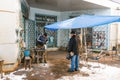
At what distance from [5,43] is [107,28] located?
30.2 ft

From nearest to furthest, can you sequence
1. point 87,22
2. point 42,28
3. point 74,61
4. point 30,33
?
1. point 74,61
2. point 87,22
3. point 30,33
4. point 42,28

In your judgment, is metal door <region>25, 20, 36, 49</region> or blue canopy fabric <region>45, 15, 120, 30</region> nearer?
blue canopy fabric <region>45, 15, 120, 30</region>

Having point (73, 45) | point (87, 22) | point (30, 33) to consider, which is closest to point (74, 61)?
point (73, 45)

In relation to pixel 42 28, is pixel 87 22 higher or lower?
lower

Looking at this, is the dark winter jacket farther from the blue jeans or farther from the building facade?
the building facade

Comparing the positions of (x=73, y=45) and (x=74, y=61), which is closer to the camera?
(x=73, y=45)

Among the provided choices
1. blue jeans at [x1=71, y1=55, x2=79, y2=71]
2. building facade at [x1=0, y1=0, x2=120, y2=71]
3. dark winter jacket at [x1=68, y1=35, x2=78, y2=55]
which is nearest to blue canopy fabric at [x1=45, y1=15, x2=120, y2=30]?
dark winter jacket at [x1=68, y1=35, x2=78, y2=55]

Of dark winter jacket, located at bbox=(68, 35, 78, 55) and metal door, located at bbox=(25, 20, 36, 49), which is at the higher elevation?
metal door, located at bbox=(25, 20, 36, 49)

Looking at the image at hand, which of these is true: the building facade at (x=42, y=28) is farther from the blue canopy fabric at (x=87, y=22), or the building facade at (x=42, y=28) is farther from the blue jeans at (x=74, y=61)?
the blue jeans at (x=74, y=61)

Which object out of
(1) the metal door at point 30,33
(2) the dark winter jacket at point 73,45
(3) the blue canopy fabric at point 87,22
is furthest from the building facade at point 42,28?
(2) the dark winter jacket at point 73,45

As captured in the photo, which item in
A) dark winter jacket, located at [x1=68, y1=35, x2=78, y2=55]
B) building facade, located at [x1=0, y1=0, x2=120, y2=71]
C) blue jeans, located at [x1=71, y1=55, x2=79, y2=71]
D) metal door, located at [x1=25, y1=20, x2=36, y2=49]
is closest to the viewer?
dark winter jacket, located at [x1=68, y1=35, x2=78, y2=55]

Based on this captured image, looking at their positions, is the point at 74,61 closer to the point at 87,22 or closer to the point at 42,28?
the point at 87,22

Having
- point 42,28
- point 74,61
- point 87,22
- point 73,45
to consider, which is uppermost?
point 42,28


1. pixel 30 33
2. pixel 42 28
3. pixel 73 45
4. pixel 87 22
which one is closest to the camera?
pixel 73 45
